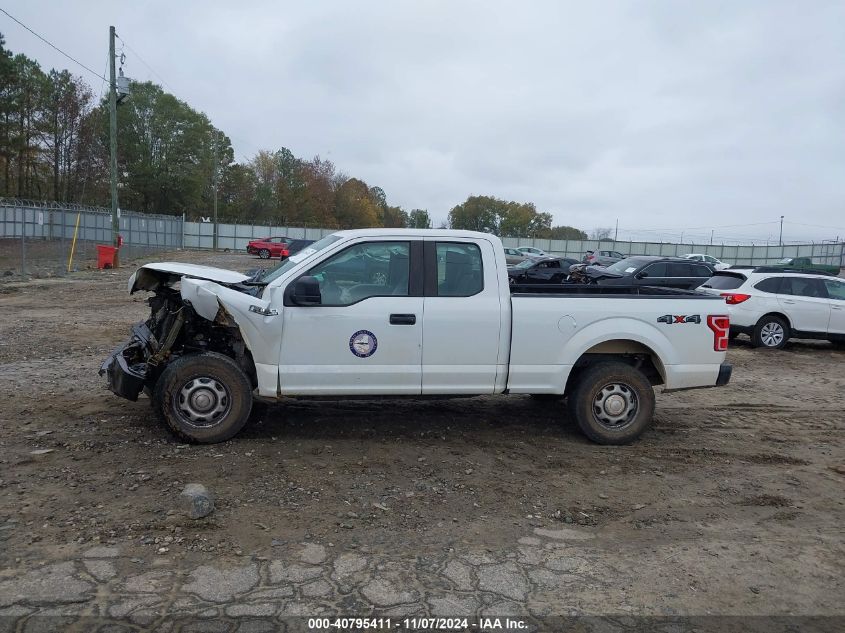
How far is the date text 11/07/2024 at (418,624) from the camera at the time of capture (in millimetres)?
3357

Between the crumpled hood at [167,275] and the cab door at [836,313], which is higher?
the crumpled hood at [167,275]

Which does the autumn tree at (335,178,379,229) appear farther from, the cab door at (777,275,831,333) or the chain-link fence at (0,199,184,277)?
the cab door at (777,275,831,333)

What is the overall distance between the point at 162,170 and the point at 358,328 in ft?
216

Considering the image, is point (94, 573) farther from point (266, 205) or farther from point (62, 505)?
point (266, 205)

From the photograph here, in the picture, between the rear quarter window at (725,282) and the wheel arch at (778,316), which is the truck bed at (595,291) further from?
the rear quarter window at (725,282)

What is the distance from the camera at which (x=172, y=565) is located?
12.8 feet

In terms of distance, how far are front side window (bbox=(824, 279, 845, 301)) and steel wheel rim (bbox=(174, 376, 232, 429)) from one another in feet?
38.8

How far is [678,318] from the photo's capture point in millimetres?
6309

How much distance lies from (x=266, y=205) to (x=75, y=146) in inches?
806

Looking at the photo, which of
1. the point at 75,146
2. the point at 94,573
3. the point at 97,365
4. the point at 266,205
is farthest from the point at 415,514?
the point at 266,205

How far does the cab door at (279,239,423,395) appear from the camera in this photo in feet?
19.0

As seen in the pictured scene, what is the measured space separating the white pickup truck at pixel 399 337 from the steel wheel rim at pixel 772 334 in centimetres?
719

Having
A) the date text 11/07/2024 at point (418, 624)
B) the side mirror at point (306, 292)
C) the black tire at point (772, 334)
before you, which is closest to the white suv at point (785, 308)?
the black tire at point (772, 334)

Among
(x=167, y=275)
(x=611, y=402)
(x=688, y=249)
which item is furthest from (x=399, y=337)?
(x=688, y=249)
